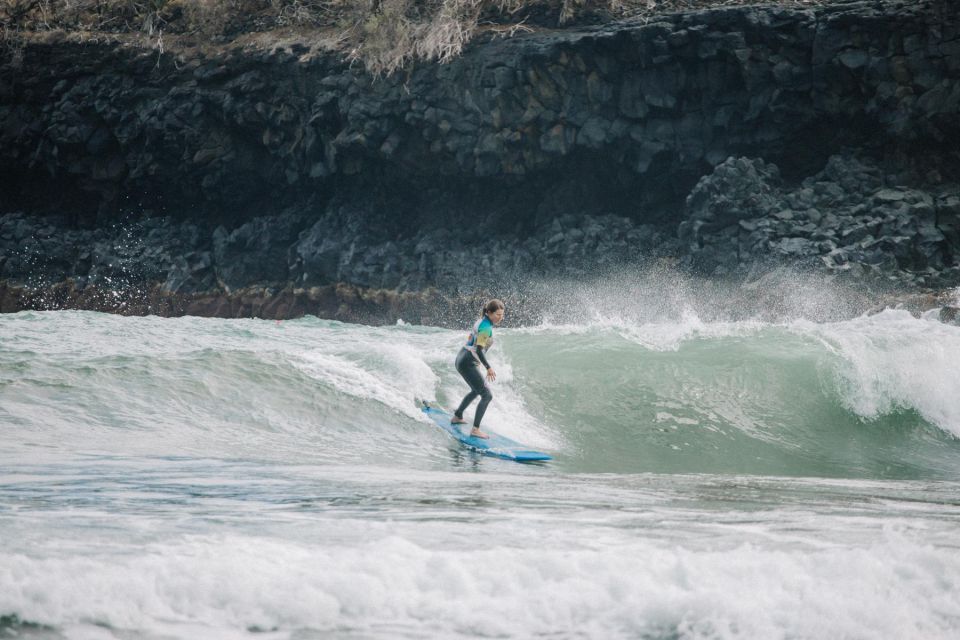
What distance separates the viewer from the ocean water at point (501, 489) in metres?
3.04

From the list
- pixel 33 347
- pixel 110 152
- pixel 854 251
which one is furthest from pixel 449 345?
pixel 110 152

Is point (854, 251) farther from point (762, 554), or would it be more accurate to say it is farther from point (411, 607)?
point (411, 607)

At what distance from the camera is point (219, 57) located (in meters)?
23.7

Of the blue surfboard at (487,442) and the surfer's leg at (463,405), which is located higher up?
the surfer's leg at (463,405)

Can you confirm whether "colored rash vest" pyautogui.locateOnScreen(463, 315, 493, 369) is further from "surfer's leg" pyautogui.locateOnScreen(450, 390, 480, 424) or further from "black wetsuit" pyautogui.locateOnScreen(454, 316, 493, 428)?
"surfer's leg" pyautogui.locateOnScreen(450, 390, 480, 424)

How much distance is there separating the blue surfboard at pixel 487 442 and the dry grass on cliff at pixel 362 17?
13191mm

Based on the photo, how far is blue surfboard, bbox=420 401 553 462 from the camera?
27.2 feet

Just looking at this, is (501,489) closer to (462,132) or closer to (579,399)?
(579,399)

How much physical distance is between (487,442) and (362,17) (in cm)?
1669

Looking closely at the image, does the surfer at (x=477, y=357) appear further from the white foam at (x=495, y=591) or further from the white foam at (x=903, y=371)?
the white foam at (x=495, y=591)

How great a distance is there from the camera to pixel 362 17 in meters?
22.7

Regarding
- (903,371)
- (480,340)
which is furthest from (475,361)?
(903,371)

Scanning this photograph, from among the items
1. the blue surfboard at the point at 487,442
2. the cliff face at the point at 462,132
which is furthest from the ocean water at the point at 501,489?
the cliff face at the point at 462,132

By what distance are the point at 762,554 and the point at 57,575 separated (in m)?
2.60
